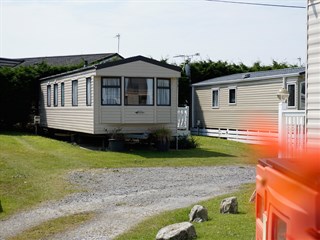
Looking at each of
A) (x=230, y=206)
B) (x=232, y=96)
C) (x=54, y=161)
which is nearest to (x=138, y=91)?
(x=54, y=161)

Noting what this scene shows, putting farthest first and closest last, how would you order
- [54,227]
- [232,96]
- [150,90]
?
[232,96], [150,90], [54,227]

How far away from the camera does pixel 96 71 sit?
58.4 ft

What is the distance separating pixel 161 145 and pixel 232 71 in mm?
15937

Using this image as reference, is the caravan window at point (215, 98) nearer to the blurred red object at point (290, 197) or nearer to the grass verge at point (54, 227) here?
the grass verge at point (54, 227)

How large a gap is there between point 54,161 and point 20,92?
12.8 meters

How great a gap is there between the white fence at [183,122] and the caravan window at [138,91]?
195 cm

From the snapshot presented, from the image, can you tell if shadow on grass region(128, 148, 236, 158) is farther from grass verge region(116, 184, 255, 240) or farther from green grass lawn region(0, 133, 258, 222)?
grass verge region(116, 184, 255, 240)

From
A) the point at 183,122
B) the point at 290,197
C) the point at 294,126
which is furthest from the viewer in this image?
the point at 183,122

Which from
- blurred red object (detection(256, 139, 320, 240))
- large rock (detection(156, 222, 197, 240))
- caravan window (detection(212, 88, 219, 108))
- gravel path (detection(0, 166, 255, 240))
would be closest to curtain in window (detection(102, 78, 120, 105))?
gravel path (detection(0, 166, 255, 240))

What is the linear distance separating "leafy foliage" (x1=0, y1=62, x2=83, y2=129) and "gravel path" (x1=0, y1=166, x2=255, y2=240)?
14569 millimetres

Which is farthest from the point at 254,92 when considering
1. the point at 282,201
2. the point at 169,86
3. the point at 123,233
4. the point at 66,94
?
the point at 282,201

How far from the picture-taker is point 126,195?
977cm

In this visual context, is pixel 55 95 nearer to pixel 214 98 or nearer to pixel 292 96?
pixel 214 98

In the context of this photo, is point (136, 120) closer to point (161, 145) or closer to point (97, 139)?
point (161, 145)
